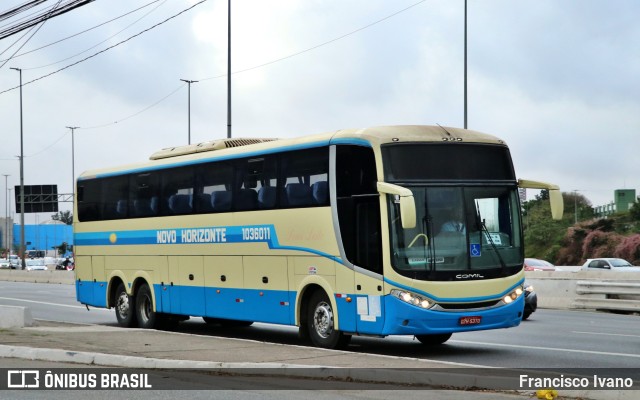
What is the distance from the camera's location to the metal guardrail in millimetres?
27469

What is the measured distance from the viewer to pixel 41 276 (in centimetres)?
A: 5919

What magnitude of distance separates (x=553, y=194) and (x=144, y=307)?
10166 mm

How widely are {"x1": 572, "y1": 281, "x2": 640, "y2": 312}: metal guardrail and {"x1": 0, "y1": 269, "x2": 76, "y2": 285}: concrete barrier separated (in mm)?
32787

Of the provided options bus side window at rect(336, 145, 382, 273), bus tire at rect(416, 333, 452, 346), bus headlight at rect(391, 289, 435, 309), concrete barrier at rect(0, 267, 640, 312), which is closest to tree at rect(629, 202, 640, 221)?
concrete barrier at rect(0, 267, 640, 312)

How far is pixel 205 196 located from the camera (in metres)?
20.3

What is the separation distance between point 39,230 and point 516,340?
16690 centimetres

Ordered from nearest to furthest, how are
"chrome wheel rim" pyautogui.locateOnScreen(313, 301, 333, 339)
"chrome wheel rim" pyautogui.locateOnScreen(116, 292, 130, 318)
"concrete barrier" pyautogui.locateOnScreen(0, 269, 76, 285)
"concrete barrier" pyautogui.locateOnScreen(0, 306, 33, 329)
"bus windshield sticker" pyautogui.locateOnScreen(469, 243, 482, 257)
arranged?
"bus windshield sticker" pyautogui.locateOnScreen(469, 243, 482, 257)
"chrome wheel rim" pyautogui.locateOnScreen(313, 301, 333, 339)
"concrete barrier" pyautogui.locateOnScreen(0, 306, 33, 329)
"chrome wheel rim" pyautogui.locateOnScreen(116, 292, 130, 318)
"concrete barrier" pyautogui.locateOnScreen(0, 269, 76, 285)

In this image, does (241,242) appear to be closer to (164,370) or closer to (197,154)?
(197,154)

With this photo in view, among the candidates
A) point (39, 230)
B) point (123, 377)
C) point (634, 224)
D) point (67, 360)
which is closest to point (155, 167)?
point (67, 360)

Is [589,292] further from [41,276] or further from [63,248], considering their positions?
[63,248]

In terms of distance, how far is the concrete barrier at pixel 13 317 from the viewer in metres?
20.1

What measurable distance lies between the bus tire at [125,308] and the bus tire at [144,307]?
0.55 feet

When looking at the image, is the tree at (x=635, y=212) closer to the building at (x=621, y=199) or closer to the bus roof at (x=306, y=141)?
the building at (x=621, y=199)

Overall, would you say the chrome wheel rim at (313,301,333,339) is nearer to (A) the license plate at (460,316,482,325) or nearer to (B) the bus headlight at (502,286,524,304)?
(A) the license plate at (460,316,482,325)
